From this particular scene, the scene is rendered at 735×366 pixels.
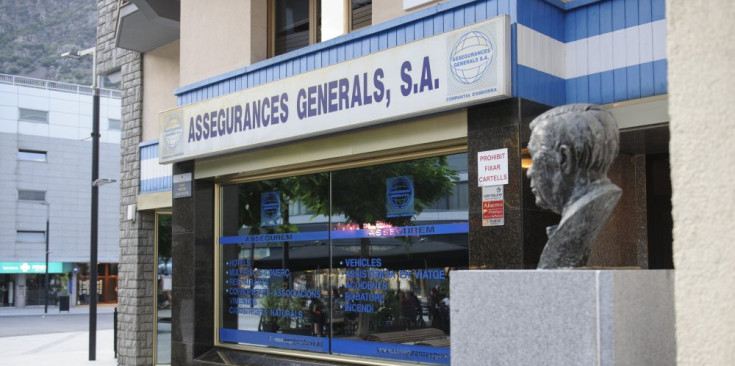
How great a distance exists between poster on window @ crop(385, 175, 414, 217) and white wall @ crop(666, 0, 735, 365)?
692 cm

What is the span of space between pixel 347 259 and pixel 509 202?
3.05 metres

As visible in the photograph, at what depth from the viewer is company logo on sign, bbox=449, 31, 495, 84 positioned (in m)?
7.51

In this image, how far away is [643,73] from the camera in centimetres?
720

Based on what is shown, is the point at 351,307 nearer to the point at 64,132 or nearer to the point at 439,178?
the point at 439,178

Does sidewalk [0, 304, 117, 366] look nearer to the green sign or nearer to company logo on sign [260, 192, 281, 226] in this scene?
company logo on sign [260, 192, 281, 226]

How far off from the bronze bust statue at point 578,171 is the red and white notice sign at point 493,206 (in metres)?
2.78

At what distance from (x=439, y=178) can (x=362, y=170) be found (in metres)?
1.31

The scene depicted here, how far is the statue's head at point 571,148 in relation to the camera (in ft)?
14.6

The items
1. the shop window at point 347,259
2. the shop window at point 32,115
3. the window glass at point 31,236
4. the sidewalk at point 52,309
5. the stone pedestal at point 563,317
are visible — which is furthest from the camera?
the window glass at point 31,236

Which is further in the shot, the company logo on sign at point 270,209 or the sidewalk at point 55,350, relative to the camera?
the sidewalk at point 55,350

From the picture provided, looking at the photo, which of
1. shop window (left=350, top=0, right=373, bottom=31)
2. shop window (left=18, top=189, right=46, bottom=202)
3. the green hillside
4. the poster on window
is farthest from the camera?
the green hillside

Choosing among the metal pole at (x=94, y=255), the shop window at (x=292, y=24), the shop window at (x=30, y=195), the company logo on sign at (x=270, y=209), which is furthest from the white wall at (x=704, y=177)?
the shop window at (x=30, y=195)

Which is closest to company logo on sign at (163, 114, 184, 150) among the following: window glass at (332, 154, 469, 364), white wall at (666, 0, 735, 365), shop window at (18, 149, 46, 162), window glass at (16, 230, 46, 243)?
window glass at (332, 154, 469, 364)

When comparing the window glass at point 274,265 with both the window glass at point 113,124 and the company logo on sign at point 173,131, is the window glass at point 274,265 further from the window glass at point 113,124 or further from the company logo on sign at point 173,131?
the window glass at point 113,124
